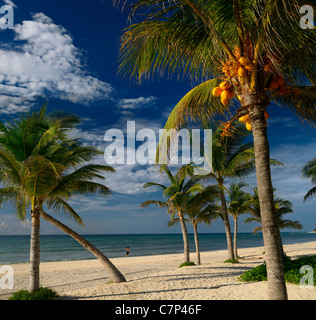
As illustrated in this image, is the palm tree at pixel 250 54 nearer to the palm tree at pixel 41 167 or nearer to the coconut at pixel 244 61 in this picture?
the coconut at pixel 244 61

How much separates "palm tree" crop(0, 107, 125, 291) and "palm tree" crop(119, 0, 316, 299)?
4460 mm

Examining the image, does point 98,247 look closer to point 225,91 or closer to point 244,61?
point 225,91

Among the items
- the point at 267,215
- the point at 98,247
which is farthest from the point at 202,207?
the point at 98,247

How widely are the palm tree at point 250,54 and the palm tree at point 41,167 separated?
14.6 feet

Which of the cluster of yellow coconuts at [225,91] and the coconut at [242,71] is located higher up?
the coconut at [242,71]

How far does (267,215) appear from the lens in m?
3.37

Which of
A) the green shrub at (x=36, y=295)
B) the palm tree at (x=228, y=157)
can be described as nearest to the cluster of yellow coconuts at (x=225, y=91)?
the green shrub at (x=36, y=295)

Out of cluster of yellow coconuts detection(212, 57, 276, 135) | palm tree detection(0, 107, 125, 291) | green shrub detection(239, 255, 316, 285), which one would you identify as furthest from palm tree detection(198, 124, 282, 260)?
cluster of yellow coconuts detection(212, 57, 276, 135)

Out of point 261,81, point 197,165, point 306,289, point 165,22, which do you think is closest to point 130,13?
point 165,22

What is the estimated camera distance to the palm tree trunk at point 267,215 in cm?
327

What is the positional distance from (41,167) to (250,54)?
6.22 m

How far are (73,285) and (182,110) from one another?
1350 cm

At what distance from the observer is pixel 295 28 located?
3500 millimetres
